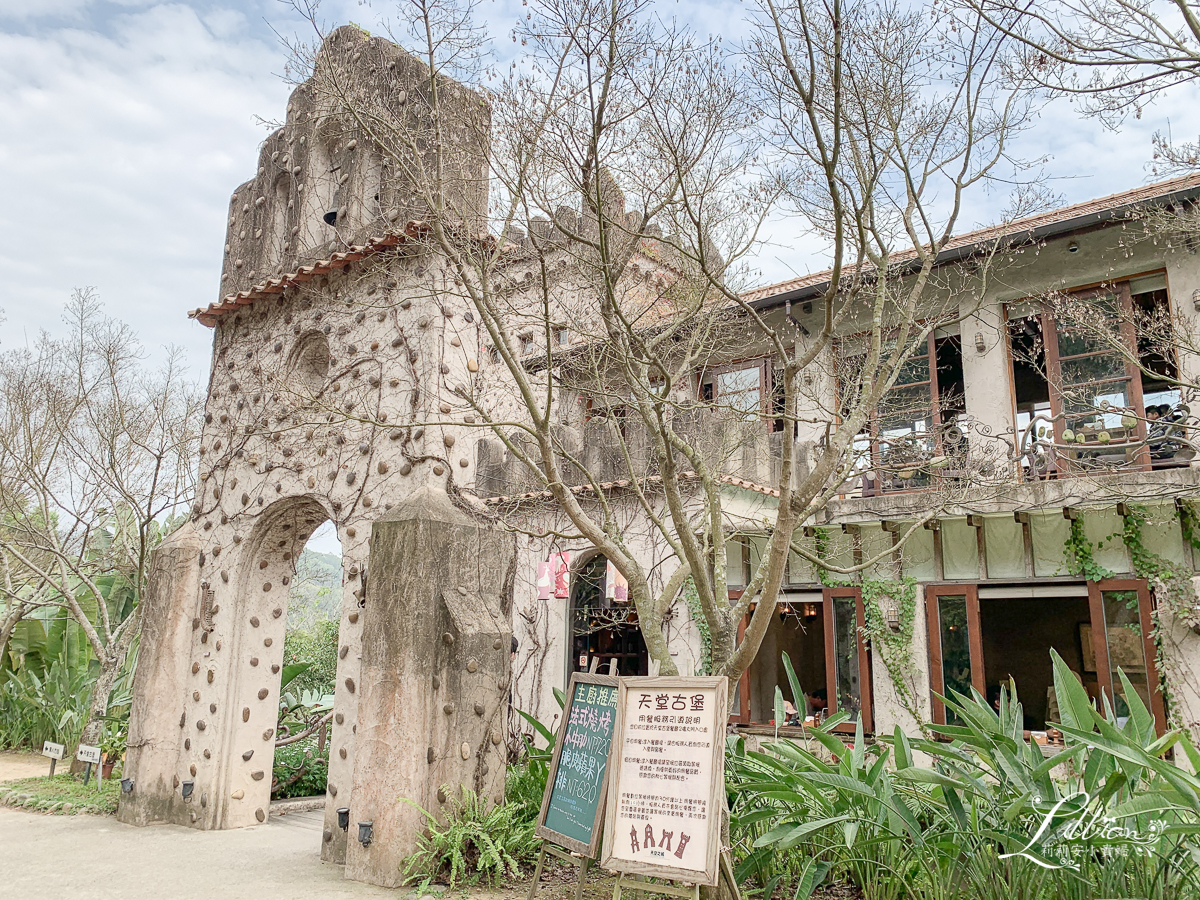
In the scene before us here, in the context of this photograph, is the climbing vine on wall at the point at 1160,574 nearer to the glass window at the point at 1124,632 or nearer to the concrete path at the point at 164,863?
the glass window at the point at 1124,632

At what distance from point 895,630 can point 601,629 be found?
3.83 m

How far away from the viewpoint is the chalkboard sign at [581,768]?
537 centimetres

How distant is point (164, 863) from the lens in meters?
7.07

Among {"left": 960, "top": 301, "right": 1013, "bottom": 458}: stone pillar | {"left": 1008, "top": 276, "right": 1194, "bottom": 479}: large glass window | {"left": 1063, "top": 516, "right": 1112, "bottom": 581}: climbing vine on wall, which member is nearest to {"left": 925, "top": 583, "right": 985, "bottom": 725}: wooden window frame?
{"left": 1063, "top": 516, "right": 1112, "bottom": 581}: climbing vine on wall

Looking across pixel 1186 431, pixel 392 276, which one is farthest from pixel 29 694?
pixel 1186 431

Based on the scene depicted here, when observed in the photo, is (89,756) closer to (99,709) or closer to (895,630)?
(99,709)

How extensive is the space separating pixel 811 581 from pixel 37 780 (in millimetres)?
10335

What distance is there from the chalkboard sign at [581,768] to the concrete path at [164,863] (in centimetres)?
140

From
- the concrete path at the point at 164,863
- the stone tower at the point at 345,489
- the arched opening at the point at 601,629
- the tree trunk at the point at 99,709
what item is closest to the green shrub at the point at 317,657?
the tree trunk at the point at 99,709

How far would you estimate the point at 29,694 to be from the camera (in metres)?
15.0

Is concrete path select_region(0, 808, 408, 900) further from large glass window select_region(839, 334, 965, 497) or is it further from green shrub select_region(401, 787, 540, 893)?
large glass window select_region(839, 334, 965, 497)

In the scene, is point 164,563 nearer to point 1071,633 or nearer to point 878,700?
point 878,700

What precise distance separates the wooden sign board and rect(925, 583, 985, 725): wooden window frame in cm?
648

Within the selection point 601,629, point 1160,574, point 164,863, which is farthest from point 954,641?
point 164,863
